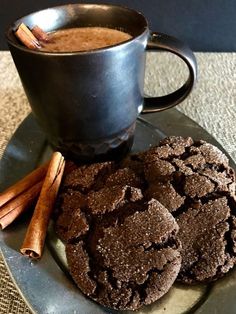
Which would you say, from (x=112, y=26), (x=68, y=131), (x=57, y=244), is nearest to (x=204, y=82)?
(x=112, y=26)

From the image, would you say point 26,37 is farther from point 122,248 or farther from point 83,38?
point 122,248

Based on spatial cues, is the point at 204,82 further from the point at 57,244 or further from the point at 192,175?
the point at 57,244

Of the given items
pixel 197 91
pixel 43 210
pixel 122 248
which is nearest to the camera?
pixel 122 248

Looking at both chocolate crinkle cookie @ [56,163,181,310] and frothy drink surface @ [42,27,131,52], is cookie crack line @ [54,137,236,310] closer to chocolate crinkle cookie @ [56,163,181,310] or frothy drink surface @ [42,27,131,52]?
chocolate crinkle cookie @ [56,163,181,310]

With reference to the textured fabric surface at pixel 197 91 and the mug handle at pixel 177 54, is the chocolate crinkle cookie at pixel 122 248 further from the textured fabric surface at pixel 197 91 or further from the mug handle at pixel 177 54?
the textured fabric surface at pixel 197 91

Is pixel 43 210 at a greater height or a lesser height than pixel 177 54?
lesser

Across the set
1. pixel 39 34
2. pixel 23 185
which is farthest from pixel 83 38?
pixel 23 185

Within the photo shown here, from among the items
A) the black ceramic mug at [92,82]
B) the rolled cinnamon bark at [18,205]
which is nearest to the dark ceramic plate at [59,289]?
the rolled cinnamon bark at [18,205]

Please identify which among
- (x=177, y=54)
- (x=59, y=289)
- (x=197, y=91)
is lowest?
(x=197, y=91)
